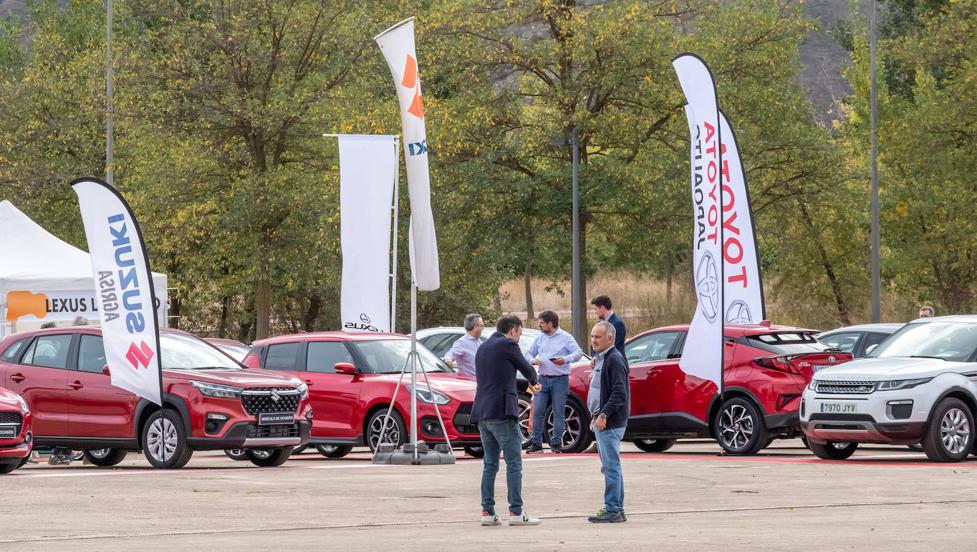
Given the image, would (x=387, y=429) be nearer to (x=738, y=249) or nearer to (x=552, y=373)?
(x=552, y=373)

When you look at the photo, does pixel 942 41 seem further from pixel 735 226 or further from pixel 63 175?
pixel 63 175

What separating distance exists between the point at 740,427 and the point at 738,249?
175 inches

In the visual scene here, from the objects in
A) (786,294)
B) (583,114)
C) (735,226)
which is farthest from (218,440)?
(786,294)

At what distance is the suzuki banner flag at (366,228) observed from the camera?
1032 inches

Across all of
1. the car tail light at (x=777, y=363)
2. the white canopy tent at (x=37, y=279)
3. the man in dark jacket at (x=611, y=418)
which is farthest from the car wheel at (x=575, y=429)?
the white canopy tent at (x=37, y=279)

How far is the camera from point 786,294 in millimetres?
57250

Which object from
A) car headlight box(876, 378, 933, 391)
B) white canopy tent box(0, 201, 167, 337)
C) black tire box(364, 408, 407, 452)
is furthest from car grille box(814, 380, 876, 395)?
white canopy tent box(0, 201, 167, 337)

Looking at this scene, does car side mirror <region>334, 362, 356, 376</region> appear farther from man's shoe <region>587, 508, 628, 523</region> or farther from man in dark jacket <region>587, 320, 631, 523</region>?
man's shoe <region>587, 508, 628, 523</region>

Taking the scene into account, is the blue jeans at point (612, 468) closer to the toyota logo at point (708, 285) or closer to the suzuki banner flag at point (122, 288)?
the suzuki banner flag at point (122, 288)

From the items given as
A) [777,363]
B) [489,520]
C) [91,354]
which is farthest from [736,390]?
[489,520]

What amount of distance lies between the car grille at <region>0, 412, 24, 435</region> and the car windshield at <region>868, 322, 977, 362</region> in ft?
31.5

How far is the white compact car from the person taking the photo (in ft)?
60.4

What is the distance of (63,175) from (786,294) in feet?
78.8

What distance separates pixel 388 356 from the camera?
2112 cm
